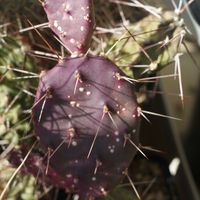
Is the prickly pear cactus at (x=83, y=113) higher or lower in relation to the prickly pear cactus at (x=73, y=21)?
lower

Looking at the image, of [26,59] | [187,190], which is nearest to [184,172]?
[187,190]

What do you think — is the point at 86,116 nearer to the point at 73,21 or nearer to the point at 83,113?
the point at 83,113

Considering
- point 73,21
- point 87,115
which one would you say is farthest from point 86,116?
point 73,21

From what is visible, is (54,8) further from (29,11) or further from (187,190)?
(187,190)

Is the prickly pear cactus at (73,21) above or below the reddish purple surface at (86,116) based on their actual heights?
above

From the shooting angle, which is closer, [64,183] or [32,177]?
[64,183]
